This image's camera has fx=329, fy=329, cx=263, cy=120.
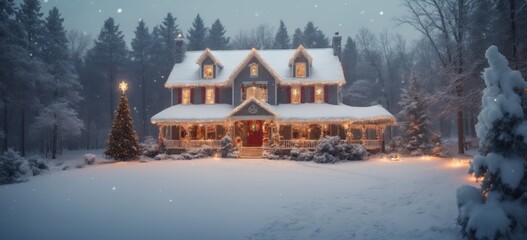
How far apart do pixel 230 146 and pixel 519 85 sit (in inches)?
833

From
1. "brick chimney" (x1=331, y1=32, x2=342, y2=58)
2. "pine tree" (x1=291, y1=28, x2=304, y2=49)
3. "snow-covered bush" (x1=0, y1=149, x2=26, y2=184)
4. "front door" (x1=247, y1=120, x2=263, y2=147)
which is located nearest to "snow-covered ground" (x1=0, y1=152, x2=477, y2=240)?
"snow-covered bush" (x1=0, y1=149, x2=26, y2=184)

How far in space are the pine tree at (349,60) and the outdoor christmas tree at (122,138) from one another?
39.0 meters

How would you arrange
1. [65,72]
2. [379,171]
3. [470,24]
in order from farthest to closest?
[65,72] < [470,24] < [379,171]

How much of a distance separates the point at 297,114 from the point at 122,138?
1407 centimetres

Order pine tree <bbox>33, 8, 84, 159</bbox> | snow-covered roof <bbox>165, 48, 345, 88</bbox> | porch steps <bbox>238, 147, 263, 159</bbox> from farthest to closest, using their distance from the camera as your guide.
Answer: pine tree <bbox>33, 8, 84, 159</bbox> → snow-covered roof <bbox>165, 48, 345, 88</bbox> → porch steps <bbox>238, 147, 263, 159</bbox>

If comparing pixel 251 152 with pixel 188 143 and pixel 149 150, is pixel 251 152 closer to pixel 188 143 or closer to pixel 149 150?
pixel 188 143

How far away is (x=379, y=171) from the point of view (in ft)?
57.3

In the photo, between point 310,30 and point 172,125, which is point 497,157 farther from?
point 310,30

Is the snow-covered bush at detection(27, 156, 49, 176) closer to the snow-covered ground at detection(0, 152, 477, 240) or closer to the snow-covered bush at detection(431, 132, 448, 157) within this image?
the snow-covered ground at detection(0, 152, 477, 240)

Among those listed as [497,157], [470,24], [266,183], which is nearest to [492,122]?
[497,157]

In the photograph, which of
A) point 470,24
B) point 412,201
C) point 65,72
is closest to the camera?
point 412,201

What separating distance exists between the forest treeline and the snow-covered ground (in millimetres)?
9034

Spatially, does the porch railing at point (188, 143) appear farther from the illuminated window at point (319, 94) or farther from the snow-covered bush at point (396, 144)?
the snow-covered bush at point (396, 144)

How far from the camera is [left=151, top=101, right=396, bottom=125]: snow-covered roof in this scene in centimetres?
2677
